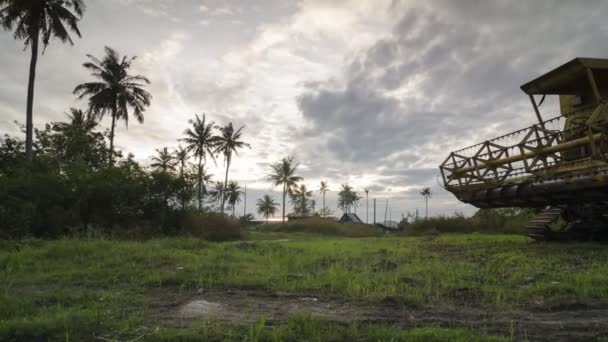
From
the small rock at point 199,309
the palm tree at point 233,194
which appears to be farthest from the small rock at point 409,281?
the palm tree at point 233,194

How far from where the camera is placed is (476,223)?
27.8 metres

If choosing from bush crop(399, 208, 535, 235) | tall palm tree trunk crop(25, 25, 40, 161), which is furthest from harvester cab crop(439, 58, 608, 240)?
tall palm tree trunk crop(25, 25, 40, 161)

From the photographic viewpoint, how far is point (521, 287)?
5.56m

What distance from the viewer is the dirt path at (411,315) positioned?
3.62 metres

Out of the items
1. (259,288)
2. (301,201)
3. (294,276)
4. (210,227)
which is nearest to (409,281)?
(294,276)

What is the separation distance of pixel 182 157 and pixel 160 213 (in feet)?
106

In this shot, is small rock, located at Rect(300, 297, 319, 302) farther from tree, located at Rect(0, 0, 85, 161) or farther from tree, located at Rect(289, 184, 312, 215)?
tree, located at Rect(289, 184, 312, 215)

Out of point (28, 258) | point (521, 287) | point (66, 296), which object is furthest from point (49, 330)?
point (28, 258)

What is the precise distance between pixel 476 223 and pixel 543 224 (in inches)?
644

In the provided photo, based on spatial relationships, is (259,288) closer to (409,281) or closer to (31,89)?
(409,281)

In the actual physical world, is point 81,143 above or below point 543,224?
above

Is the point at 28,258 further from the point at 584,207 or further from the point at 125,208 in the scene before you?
the point at 584,207

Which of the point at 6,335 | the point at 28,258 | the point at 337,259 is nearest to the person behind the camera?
the point at 6,335

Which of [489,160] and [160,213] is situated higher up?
[489,160]
